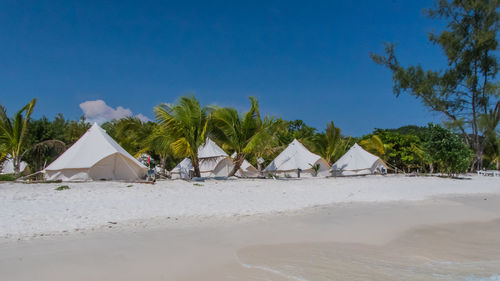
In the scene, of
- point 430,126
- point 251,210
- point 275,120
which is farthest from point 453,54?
point 251,210

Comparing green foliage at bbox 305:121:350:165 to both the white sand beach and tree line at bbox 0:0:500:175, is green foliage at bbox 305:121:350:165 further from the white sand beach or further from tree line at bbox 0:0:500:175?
the white sand beach

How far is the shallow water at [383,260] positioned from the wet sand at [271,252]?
0.01 meters

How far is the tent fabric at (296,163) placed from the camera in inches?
935

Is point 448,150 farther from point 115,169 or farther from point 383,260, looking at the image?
point 115,169

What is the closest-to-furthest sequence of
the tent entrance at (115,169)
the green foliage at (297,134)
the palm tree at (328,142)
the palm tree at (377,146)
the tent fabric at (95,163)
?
the tent fabric at (95,163), the tent entrance at (115,169), the palm tree at (328,142), the palm tree at (377,146), the green foliage at (297,134)

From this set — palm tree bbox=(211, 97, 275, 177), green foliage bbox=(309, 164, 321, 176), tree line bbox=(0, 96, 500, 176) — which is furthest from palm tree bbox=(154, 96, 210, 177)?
green foliage bbox=(309, 164, 321, 176)

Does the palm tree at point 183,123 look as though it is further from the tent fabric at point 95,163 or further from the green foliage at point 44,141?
the green foliage at point 44,141

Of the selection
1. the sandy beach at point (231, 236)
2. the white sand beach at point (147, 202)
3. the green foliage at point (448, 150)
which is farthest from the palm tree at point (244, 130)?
the green foliage at point (448, 150)

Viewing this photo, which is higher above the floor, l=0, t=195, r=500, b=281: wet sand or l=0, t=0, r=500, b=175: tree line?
l=0, t=0, r=500, b=175: tree line

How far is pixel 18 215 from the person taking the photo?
18.1 ft

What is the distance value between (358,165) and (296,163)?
20.0 feet

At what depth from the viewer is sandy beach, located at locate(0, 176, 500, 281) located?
11.1 ft

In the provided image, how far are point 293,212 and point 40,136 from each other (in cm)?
1672

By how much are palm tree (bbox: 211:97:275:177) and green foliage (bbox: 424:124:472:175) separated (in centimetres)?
1073
